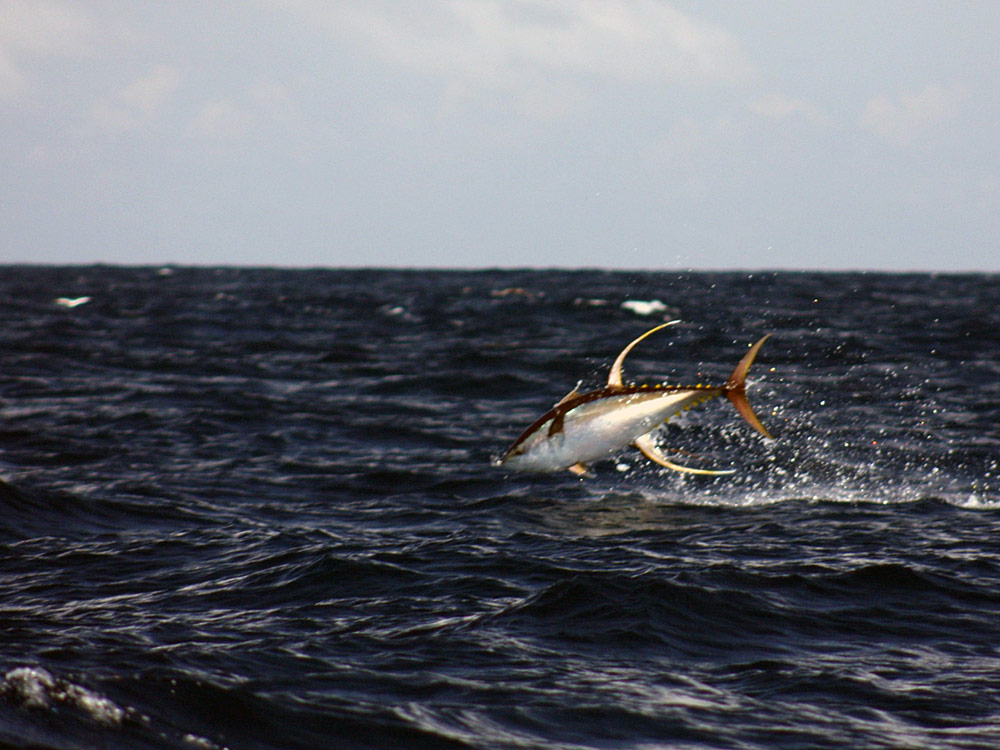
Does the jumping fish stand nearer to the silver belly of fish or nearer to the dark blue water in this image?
the silver belly of fish

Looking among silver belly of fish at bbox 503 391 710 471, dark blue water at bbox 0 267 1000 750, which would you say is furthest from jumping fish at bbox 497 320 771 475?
dark blue water at bbox 0 267 1000 750

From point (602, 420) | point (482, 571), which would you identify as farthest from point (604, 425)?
point (482, 571)

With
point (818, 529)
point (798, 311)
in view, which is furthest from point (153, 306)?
point (818, 529)

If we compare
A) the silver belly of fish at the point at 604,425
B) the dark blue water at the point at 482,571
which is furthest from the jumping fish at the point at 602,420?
the dark blue water at the point at 482,571

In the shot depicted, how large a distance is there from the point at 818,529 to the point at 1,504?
8973 millimetres

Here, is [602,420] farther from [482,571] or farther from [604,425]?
[482,571]

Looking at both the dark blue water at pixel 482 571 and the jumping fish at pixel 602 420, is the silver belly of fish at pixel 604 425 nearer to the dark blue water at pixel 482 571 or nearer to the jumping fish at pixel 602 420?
the jumping fish at pixel 602 420

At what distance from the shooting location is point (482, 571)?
32.0 feet

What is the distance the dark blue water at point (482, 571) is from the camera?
6.50 m

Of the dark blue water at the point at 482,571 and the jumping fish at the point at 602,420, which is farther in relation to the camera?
the jumping fish at the point at 602,420

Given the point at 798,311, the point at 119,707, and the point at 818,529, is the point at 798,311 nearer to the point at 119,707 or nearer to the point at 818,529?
the point at 818,529

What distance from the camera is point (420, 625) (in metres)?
8.20

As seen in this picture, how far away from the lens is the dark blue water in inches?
256

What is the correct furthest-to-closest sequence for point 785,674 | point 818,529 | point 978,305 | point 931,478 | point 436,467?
point 978,305 < point 436,467 < point 931,478 < point 818,529 < point 785,674
